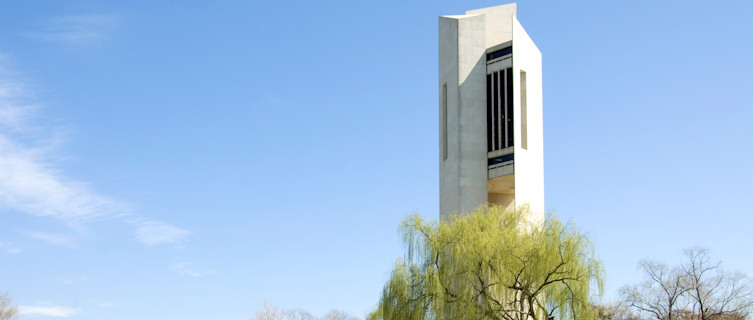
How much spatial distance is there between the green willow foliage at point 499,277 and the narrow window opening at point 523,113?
15301mm

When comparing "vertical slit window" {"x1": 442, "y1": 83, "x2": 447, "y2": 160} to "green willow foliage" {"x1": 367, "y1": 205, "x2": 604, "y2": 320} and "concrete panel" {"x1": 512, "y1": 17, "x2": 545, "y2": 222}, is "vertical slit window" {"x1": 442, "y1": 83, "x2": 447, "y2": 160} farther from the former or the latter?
"green willow foliage" {"x1": 367, "y1": 205, "x2": 604, "y2": 320}

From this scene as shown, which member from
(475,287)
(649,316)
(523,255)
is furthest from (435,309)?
(649,316)

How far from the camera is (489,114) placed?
42562mm

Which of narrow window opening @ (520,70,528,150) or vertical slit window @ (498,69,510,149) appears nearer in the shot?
vertical slit window @ (498,69,510,149)

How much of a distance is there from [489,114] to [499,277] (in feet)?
60.0

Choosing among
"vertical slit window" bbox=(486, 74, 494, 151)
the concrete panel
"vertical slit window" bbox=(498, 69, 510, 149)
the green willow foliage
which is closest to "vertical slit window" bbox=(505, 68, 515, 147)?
"vertical slit window" bbox=(498, 69, 510, 149)

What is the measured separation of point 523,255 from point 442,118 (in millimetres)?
19220

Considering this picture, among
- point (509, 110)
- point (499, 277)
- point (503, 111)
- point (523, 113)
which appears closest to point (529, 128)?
point (523, 113)

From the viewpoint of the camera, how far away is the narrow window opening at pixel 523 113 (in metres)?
41.9

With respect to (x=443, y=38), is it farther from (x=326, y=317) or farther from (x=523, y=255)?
(x=326, y=317)

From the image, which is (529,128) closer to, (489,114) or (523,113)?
(523,113)

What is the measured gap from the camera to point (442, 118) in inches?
1741

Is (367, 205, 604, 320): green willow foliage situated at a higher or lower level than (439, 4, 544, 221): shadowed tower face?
lower

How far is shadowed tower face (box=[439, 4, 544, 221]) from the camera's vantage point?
41312 mm
